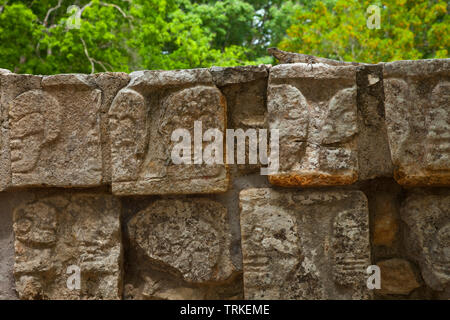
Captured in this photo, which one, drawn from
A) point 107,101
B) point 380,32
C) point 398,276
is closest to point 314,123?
point 398,276

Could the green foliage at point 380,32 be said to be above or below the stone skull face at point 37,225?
above

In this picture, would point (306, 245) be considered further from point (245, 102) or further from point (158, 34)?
point (158, 34)

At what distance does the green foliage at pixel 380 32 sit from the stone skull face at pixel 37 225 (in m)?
7.06

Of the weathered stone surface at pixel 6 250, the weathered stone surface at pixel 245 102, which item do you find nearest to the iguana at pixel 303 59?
the weathered stone surface at pixel 245 102

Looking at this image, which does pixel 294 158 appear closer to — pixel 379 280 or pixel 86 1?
pixel 379 280

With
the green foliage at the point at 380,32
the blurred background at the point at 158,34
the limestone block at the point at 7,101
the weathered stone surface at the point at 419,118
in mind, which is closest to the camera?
the weathered stone surface at the point at 419,118

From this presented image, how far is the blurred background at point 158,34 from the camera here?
7.98m

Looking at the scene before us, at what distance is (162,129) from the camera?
2.15 metres

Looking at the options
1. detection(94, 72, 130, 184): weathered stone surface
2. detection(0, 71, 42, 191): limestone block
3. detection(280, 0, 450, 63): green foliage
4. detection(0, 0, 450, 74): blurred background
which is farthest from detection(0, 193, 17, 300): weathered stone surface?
detection(280, 0, 450, 63): green foliage

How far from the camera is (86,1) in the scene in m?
9.01

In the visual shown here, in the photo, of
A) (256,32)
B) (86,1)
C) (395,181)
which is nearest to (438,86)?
(395,181)

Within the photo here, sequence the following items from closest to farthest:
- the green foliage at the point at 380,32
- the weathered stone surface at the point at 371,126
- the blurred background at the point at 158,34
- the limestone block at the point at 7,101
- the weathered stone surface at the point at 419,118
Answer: the weathered stone surface at the point at 419,118 → the weathered stone surface at the point at 371,126 → the limestone block at the point at 7,101 → the blurred background at the point at 158,34 → the green foliage at the point at 380,32

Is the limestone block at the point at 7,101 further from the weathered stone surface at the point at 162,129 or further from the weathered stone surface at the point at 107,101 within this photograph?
the weathered stone surface at the point at 162,129

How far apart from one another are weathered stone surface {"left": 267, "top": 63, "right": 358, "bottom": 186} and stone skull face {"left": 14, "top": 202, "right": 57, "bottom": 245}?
3.52 feet
